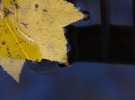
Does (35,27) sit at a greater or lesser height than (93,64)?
greater

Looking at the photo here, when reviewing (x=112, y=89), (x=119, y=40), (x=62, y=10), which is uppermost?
(x=62, y=10)

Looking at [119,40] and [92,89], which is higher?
[119,40]

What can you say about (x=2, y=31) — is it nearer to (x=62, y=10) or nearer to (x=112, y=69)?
(x=62, y=10)

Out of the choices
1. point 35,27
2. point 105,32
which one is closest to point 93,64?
point 105,32

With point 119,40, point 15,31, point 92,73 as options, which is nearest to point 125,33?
point 119,40

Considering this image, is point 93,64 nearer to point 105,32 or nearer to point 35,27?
point 105,32

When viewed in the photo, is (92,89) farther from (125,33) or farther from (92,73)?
(125,33)
